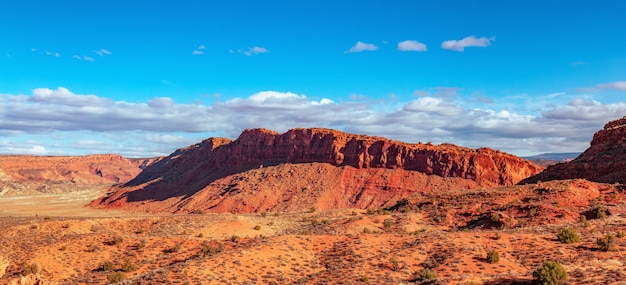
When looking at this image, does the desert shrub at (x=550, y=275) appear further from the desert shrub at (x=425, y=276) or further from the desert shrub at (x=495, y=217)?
the desert shrub at (x=495, y=217)

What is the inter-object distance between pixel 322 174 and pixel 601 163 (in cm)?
4804

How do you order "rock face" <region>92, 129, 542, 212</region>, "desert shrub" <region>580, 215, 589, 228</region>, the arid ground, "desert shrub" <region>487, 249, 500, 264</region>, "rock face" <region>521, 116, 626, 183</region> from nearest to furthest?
the arid ground → "desert shrub" <region>487, 249, 500, 264</region> → "desert shrub" <region>580, 215, 589, 228</region> → "rock face" <region>521, 116, 626, 183</region> → "rock face" <region>92, 129, 542, 212</region>

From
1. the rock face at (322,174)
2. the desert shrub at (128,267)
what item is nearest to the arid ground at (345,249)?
the desert shrub at (128,267)

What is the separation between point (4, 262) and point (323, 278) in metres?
20.8

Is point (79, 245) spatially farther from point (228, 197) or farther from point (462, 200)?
point (228, 197)

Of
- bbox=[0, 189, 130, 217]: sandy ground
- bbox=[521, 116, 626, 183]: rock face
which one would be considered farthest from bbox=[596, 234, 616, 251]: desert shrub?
bbox=[0, 189, 130, 217]: sandy ground

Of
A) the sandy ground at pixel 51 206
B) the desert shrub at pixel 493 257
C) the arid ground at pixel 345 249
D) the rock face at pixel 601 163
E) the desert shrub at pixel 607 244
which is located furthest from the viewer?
the sandy ground at pixel 51 206

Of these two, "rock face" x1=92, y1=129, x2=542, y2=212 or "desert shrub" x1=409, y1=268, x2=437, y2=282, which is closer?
"desert shrub" x1=409, y1=268, x2=437, y2=282

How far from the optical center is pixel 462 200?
4475cm

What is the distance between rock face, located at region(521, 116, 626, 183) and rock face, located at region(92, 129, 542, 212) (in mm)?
22687

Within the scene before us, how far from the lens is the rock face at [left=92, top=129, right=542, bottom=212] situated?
3132 inches

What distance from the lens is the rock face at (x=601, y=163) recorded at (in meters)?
47.1

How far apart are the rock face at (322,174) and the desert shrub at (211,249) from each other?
47.8 meters

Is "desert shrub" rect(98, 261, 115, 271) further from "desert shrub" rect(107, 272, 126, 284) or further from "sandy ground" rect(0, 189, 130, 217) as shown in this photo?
"sandy ground" rect(0, 189, 130, 217)
